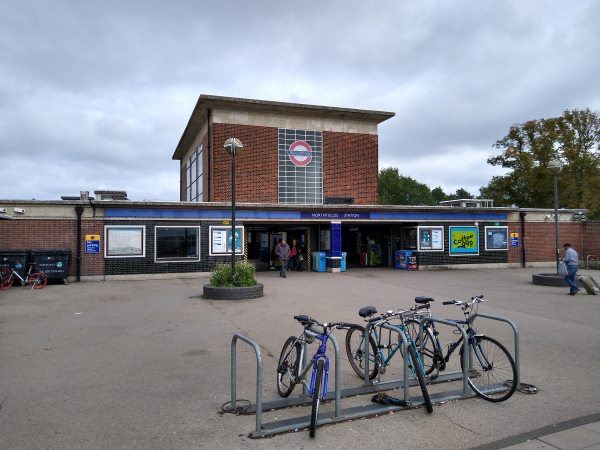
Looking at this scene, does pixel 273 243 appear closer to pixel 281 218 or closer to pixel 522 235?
pixel 281 218

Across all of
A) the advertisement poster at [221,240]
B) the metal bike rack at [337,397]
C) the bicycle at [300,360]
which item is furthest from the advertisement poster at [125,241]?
the metal bike rack at [337,397]

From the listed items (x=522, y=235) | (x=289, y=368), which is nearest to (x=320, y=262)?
(x=522, y=235)

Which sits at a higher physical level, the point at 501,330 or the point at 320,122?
the point at 320,122

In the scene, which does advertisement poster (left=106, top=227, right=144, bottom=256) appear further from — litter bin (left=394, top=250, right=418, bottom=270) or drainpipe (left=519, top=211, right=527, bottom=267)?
drainpipe (left=519, top=211, right=527, bottom=267)

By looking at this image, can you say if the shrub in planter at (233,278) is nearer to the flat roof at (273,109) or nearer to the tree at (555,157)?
the flat roof at (273,109)

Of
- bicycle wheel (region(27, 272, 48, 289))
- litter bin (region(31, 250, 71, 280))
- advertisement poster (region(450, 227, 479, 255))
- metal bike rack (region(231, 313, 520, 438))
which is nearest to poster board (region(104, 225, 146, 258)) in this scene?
litter bin (region(31, 250, 71, 280))

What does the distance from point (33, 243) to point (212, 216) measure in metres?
6.90

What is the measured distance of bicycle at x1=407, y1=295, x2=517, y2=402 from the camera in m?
5.12

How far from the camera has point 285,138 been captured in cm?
2753

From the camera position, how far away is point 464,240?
23594mm

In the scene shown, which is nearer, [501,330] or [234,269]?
[501,330]

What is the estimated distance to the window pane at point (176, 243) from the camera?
61.7 feet

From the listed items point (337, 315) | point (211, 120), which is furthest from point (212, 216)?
point (337, 315)

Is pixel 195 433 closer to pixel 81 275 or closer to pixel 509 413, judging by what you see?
pixel 509 413
